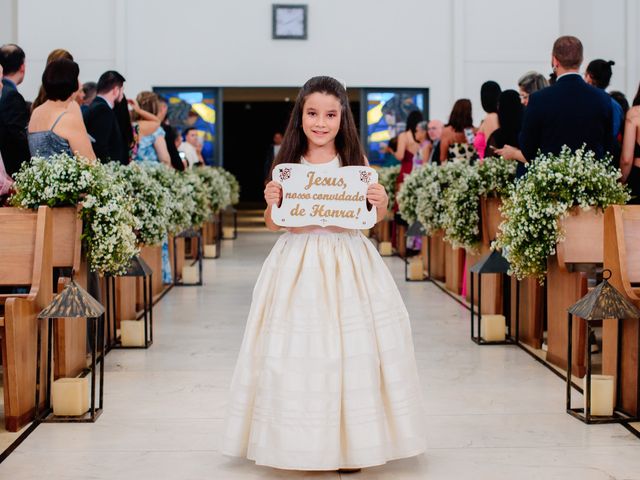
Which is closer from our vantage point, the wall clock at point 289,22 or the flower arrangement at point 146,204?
the flower arrangement at point 146,204

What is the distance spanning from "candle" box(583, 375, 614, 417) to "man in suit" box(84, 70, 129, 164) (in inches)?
156

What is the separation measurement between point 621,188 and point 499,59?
12.2 meters

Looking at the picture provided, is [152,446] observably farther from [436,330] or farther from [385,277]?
[436,330]

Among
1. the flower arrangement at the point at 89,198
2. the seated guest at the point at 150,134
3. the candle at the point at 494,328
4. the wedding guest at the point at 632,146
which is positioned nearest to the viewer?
the flower arrangement at the point at 89,198

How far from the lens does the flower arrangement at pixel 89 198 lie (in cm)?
581

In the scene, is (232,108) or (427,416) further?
(232,108)

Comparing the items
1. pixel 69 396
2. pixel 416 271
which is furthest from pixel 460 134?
pixel 69 396

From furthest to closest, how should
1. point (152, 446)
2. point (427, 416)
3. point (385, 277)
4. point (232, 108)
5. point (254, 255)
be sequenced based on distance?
point (232, 108)
point (254, 255)
point (427, 416)
point (152, 446)
point (385, 277)

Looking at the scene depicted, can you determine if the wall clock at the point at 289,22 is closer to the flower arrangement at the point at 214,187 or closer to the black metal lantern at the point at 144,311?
the flower arrangement at the point at 214,187

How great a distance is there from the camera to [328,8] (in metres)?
17.8

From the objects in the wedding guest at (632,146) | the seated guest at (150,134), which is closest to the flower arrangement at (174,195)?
the seated guest at (150,134)

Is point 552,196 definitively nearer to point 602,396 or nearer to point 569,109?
point 569,109

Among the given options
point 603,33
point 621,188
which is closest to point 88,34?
point 603,33

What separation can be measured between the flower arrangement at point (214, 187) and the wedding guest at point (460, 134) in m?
3.69
